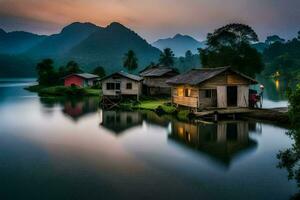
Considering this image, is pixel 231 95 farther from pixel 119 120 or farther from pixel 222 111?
pixel 119 120

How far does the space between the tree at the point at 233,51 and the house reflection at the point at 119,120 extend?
3163 centimetres

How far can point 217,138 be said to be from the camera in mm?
27484

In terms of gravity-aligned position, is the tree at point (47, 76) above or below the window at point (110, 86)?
above

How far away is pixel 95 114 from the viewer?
45.1 m

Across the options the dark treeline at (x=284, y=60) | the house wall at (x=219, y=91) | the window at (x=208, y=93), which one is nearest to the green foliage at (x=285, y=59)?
the dark treeline at (x=284, y=60)

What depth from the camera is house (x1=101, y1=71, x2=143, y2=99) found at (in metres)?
57.1

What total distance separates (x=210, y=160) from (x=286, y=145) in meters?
7.94

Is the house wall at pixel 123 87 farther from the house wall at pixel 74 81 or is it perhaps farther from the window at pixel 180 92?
the house wall at pixel 74 81

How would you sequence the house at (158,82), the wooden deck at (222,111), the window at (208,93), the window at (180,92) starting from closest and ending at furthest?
the wooden deck at (222,111) → the window at (208,93) → the window at (180,92) → the house at (158,82)

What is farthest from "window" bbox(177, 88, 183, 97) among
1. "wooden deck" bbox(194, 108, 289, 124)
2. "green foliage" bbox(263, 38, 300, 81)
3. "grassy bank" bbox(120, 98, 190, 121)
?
"green foliage" bbox(263, 38, 300, 81)

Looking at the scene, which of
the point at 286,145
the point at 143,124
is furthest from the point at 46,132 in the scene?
the point at 286,145

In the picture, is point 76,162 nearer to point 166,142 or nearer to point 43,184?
point 43,184

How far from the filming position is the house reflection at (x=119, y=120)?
33672 mm

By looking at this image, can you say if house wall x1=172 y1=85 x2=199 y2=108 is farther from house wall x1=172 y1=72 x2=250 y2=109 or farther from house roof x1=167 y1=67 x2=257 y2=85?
house roof x1=167 y1=67 x2=257 y2=85
